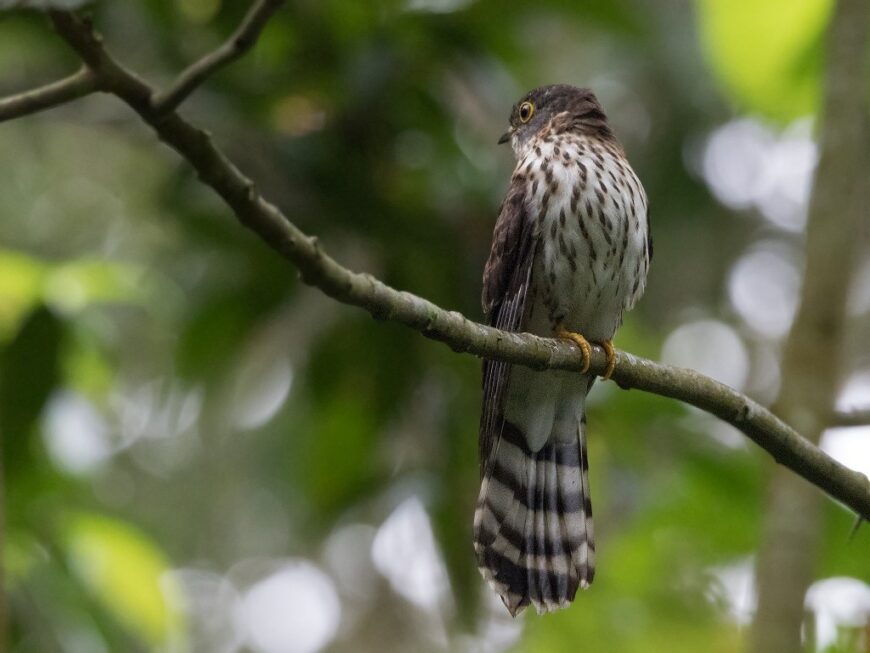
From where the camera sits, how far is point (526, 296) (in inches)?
159

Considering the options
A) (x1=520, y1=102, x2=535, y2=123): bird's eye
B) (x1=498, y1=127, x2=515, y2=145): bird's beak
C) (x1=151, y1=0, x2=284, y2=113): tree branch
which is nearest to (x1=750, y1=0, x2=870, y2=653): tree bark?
(x1=520, y1=102, x2=535, y2=123): bird's eye

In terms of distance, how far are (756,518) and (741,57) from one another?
1780 millimetres

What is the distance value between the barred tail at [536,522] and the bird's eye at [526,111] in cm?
128

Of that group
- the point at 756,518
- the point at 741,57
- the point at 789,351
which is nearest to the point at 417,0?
the point at 741,57

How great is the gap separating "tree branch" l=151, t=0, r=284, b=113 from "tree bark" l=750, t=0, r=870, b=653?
2153 millimetres

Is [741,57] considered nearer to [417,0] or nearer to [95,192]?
[417,0]

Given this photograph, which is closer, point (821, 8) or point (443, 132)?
point (821, 8)

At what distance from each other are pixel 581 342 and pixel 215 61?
1501mm

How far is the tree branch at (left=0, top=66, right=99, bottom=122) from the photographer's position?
2352 millimetres

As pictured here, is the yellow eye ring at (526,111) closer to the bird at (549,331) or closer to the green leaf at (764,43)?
the bird at (549,331)

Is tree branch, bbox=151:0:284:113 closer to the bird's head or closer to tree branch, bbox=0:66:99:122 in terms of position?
tree branch, bbox=0:66:99:122

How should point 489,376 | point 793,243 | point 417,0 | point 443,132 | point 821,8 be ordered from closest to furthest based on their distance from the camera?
point 489,376
point 821,8
point 417,0
point 443,132
point 793,243

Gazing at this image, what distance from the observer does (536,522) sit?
159 inches

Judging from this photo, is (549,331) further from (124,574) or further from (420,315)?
(124,574)
